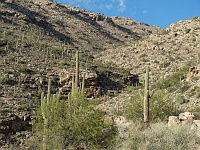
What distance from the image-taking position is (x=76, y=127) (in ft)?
48.6

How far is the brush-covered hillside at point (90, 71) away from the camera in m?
22.1

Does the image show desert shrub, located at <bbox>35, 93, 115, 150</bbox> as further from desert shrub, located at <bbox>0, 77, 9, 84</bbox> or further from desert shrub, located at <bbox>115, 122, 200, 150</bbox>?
desert shrub, located at <bbox>0, 77, 9, 84</bbox>

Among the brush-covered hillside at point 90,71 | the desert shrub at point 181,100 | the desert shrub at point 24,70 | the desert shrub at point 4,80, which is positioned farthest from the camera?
the desert shrub at point 24,70

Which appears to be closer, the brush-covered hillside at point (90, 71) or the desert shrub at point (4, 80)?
the brush-covered hillside at point (90, 71)

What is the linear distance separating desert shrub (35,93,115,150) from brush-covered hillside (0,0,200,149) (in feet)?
0.34

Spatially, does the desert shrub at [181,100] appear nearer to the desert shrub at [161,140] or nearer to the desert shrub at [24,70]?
the desert shrub at [161,140]

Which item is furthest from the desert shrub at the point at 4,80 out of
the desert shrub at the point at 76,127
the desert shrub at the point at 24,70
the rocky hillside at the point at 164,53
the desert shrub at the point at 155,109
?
the desert shrub at the point at 76,127

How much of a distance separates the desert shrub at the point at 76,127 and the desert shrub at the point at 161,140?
6.86 feet

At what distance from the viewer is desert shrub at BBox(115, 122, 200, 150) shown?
39.1 feet

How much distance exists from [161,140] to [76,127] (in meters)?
4.08

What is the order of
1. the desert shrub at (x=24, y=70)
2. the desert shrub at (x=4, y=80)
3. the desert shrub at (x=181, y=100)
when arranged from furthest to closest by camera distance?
the desert shrub at (x=24, y=70) < the desert shrub at (x=4, y=80) < the desert shrub at (x=181, y=100)

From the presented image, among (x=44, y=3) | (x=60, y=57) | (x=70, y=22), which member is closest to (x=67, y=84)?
(x=60, y=57)

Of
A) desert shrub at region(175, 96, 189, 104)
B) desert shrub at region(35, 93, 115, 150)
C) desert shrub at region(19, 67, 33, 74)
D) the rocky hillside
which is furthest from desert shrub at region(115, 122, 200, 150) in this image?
desert shrub at region(19, 67, 33, 74)

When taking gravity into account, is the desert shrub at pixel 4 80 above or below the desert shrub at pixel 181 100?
above
